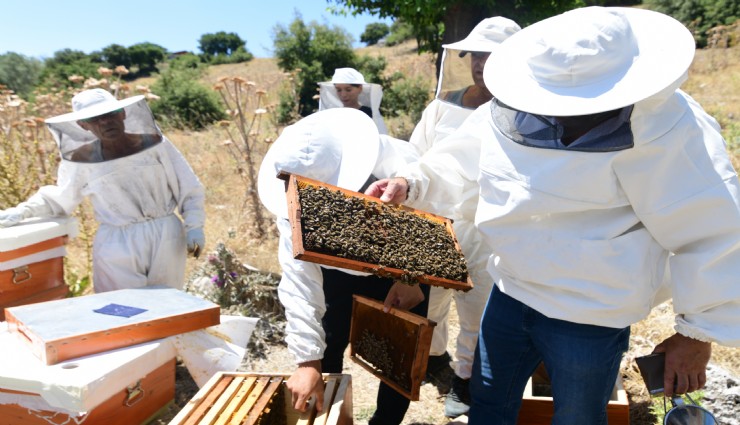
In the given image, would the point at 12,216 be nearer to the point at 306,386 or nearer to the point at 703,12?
the point at 306,386

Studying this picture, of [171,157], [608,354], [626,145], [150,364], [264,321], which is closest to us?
[626,145]

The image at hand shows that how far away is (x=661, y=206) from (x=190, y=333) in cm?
264

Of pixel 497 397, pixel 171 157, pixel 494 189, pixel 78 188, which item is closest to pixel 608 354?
pixel 497 397

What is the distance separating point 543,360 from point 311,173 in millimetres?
1266

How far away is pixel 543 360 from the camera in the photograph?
6.60 feet

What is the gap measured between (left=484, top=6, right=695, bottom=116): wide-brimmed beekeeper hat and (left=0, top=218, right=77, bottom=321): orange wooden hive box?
121 inches

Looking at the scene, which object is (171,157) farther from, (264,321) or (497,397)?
(497,397)

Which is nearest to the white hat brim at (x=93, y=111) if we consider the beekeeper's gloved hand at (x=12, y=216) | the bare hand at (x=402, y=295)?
the beekeeper's gloved hand at (x=12, y=216)

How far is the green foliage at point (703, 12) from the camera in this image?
62.5 feet

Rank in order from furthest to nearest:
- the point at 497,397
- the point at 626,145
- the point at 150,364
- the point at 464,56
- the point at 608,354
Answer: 1. the point at 464,56
2. the point at 150,364
3. the point at 497,397
4. the point at 608,354
5. the point at 626,145

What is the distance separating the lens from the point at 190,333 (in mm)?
3074

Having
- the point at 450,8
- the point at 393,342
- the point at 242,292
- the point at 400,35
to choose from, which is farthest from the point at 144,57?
the point at 393,342

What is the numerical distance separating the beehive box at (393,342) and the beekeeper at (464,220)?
2.09 feet

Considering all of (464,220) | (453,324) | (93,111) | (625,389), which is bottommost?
(453,324)
